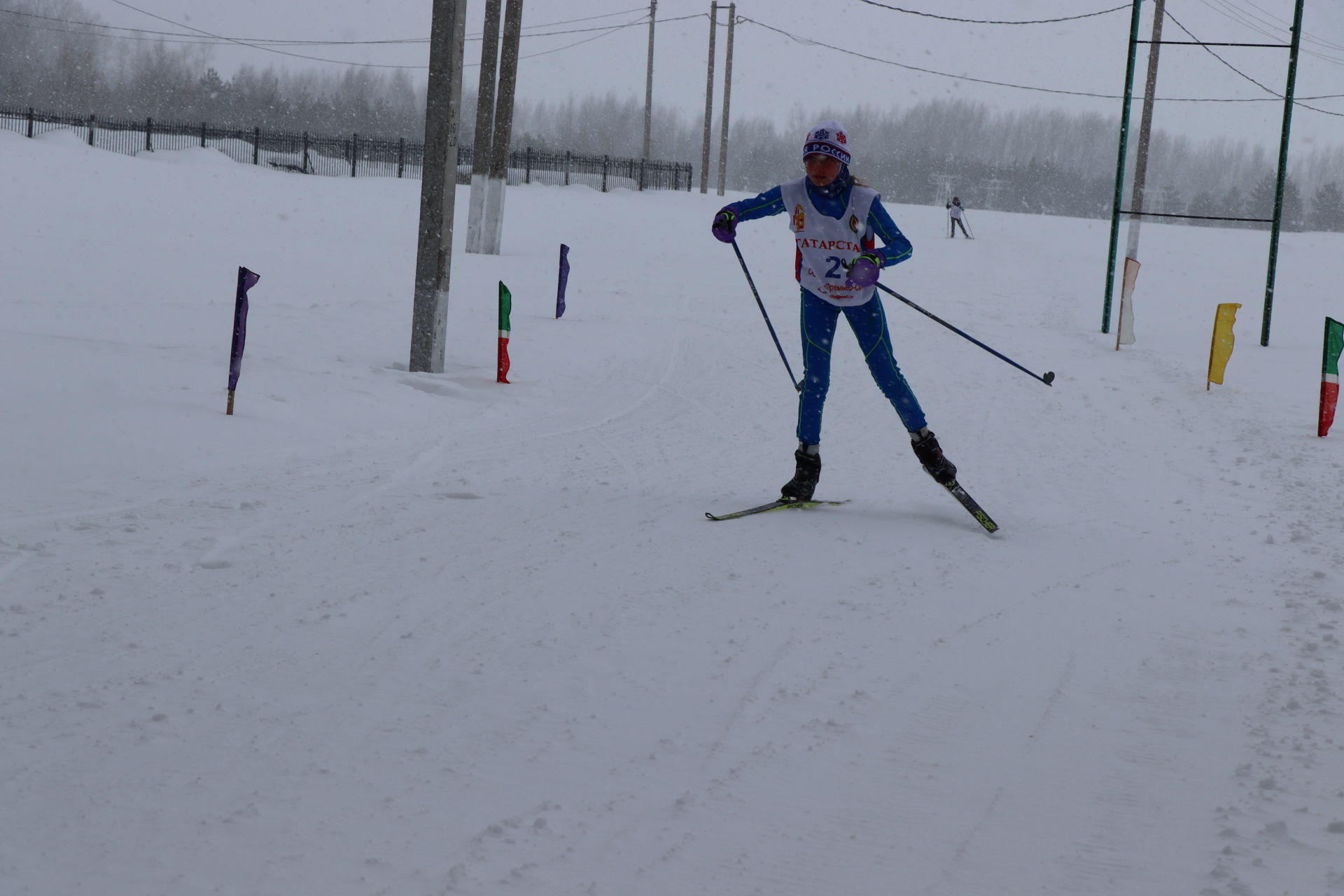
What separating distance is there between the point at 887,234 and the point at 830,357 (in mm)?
647

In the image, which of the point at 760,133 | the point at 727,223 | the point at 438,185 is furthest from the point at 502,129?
the point at 760,133

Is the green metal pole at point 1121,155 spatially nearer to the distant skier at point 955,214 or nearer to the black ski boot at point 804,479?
the black ski boot at point 804,479

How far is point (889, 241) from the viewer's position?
18.1ft

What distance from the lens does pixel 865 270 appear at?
5.33 meters

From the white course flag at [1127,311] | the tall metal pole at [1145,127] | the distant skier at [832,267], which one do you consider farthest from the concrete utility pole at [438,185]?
the tall metal pole at [1145,127]

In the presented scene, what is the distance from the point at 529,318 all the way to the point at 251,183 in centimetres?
1960

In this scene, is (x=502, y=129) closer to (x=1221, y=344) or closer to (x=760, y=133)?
(x=1221, y=344)

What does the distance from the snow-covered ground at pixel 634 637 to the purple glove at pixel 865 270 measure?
3.68 ft

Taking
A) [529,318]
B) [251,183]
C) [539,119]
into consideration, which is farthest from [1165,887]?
[539,119]

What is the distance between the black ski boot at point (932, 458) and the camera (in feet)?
18.5

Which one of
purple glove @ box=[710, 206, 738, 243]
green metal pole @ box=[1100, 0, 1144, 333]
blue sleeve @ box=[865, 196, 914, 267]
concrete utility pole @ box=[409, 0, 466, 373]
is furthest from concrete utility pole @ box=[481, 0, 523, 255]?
blue sleeve @ box=[865, 196, 914, 267]

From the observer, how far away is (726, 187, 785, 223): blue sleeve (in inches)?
221

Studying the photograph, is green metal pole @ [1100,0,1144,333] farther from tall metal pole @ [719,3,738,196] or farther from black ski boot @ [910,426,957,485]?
tall metal pole @ [719,3,738,196]

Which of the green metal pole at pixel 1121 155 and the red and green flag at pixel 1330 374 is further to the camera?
the green metal pole at pixel 1121 155
